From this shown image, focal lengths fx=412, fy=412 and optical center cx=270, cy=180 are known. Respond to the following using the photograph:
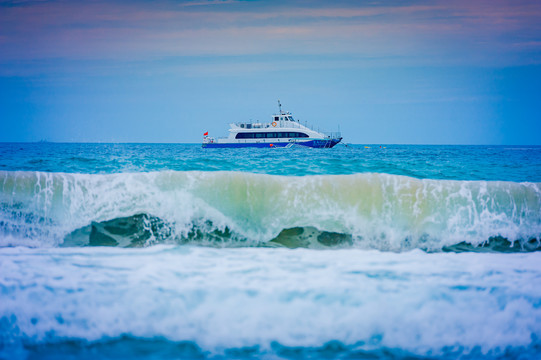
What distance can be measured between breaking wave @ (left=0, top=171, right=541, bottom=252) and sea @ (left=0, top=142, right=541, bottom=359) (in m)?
0.02

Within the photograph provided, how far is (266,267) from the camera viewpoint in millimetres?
4727

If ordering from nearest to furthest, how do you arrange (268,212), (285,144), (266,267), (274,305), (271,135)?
(274,305), (266,267), (268,212), (285,144), (271,135)

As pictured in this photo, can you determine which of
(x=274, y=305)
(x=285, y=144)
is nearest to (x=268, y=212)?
(x=274, y=305)

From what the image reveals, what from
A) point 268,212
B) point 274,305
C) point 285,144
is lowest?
point 274,305

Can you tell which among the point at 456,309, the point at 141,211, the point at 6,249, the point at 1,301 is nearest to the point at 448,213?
the point at 456,309

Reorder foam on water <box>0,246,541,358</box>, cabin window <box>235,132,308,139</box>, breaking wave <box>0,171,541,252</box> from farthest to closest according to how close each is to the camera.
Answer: cabin window <box>235,132,308,139</box> → breaking wave <box>0,171,541,252</box> → foam on water <box>0,246,541,358</box>

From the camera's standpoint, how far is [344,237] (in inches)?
235

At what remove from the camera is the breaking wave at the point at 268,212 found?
5.95 metres

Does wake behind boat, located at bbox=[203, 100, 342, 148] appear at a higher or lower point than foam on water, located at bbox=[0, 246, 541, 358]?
higher

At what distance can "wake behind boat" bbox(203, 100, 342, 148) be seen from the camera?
48875 mm

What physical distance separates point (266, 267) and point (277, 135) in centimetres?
4482

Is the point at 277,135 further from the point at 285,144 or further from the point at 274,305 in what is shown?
the point at 274,305

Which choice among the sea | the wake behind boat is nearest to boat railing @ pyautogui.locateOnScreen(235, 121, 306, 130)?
the wake behind boat

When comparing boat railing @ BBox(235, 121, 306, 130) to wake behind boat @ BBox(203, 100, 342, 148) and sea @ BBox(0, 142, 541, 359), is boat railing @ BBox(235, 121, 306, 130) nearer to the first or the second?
wake behind boat @ BBox(203, 100, 342, 148)
